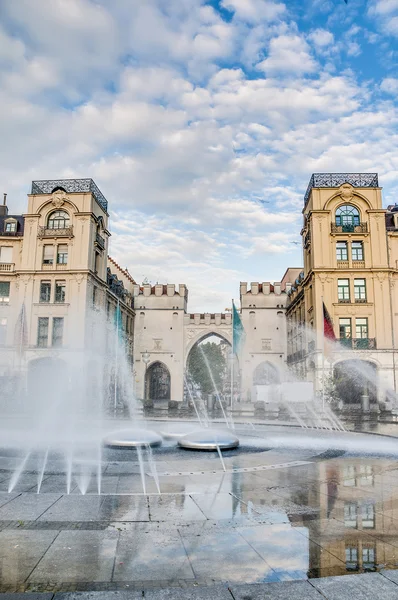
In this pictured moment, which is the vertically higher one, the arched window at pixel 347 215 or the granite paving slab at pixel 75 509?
the arched window at pixel 347 215

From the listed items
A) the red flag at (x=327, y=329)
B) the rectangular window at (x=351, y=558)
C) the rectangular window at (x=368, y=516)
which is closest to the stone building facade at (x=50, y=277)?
the red flag at (x=327, y=329)

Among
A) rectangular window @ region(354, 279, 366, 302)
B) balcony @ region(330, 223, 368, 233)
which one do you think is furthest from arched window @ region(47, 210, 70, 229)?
rectangular window @ region(354, 279, 366, 302)

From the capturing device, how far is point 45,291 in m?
42.4

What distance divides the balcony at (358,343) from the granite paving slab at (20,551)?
3612cm

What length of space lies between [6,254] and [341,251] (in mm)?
30519

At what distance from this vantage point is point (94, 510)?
659cm

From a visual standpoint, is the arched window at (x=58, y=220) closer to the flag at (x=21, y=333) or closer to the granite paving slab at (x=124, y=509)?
the flag at (x=21, y=333)

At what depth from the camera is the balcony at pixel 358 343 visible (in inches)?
1521

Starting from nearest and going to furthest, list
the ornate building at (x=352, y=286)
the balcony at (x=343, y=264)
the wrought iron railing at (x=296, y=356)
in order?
the ornate building at (x=352, y=286) < the balcony at (x=343, y=264) < the wrought iron railing at (x=296, y=356)

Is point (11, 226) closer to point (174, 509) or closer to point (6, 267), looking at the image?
point (6, 267)

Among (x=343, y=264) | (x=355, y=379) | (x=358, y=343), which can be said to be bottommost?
(x=355, y=379)

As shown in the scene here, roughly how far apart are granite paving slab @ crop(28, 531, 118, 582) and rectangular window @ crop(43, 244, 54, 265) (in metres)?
39.7

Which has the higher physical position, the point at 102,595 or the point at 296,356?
the point at 296,356

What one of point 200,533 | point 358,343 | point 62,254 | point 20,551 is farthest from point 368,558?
point 62,254
